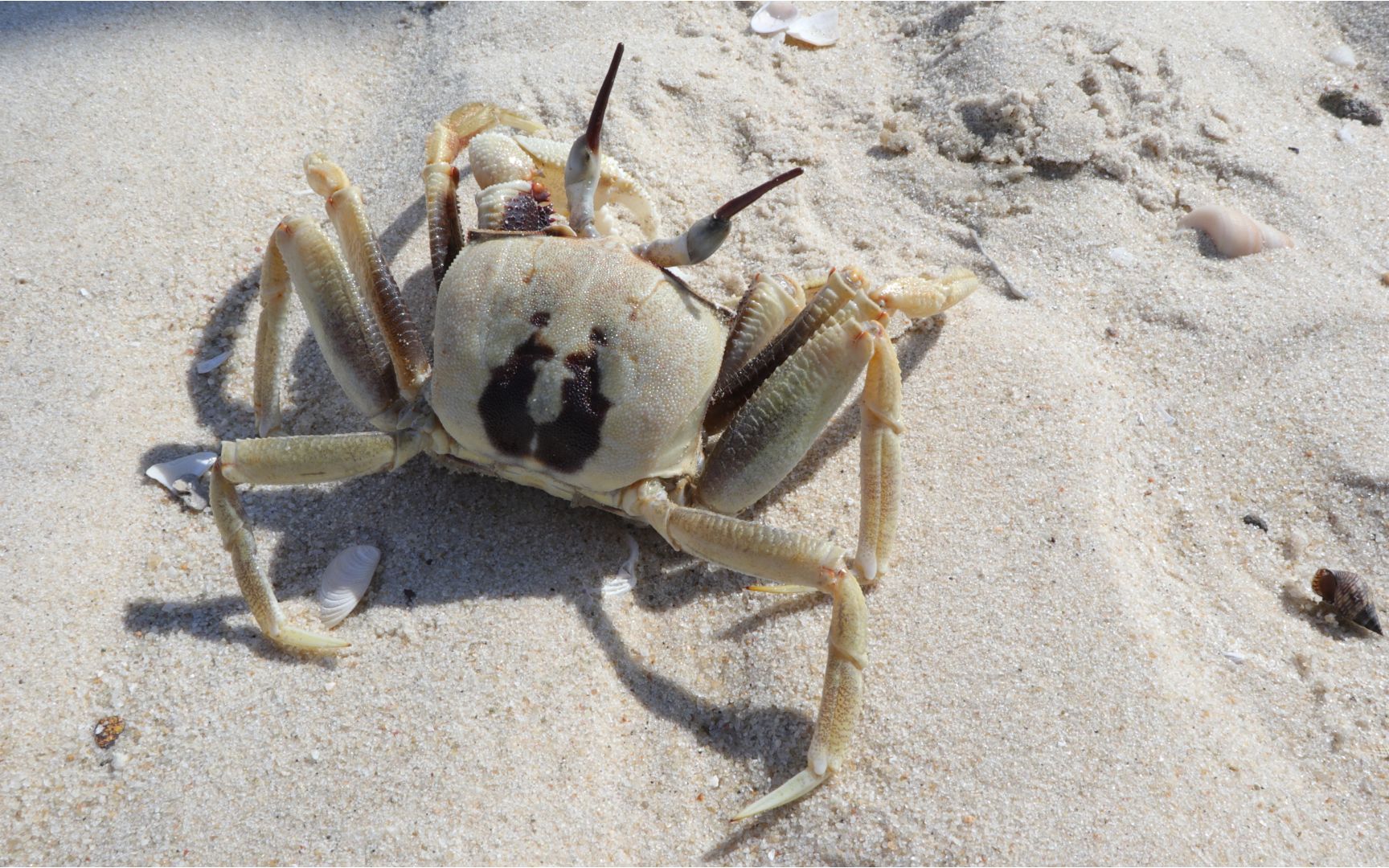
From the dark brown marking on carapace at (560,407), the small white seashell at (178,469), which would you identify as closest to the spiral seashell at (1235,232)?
the dark brown marking on carapace at (560,407)

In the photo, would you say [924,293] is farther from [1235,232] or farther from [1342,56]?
[1342,56]

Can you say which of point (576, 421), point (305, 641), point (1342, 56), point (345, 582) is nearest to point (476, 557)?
point (345, 582)

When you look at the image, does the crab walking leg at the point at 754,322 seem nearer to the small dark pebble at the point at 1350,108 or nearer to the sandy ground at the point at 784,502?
the sandy ground at the point at 784,502

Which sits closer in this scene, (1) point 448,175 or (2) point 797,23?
(1) point 448,175

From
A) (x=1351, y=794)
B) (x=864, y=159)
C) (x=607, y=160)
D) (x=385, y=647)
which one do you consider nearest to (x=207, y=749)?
(x=385, y=647)

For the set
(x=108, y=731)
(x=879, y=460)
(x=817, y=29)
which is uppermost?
(x=817, y=29)

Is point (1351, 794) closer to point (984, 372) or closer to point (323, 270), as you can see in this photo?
point (984, 372)

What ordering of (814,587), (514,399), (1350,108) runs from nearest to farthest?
(814,587)
(514,399)
(1350,108)
